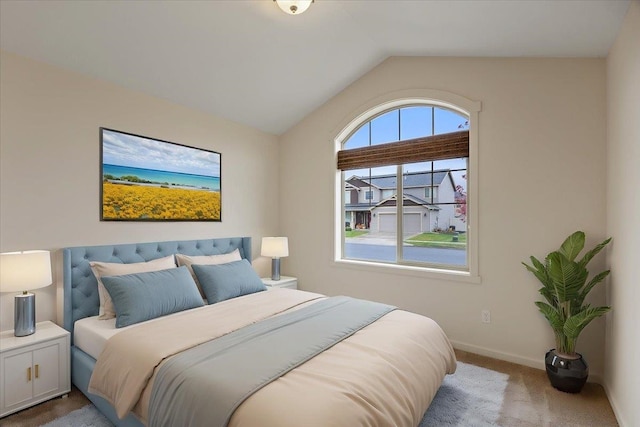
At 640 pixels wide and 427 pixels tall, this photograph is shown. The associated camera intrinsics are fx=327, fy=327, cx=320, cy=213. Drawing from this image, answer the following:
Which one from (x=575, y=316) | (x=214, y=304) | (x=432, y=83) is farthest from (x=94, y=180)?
(x=575, y=316)

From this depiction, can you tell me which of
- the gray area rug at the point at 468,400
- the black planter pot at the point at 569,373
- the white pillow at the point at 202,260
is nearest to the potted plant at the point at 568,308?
the black planter pot at the point at 569,373

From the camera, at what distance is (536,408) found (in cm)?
222

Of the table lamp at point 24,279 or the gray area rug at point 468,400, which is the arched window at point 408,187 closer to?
the gray area rug at point 468,400

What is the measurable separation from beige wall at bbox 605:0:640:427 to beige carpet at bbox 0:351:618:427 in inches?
3.8

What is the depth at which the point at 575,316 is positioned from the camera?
229cm

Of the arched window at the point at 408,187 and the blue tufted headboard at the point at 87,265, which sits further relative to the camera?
the arched window at the point at 408,187

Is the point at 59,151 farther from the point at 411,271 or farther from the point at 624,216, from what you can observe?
the point at 624,216

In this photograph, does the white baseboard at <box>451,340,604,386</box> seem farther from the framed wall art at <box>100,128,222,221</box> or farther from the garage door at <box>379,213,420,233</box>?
the framed wall art at <box>100,128,222,221</box>

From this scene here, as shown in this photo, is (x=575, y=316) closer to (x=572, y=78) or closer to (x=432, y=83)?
(x=572, y=78)

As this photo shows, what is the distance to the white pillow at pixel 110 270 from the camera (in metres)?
2.53

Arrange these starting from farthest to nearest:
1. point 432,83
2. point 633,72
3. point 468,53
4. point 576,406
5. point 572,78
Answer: point 432,83
point 468,53
point 572,78
point 576,406
point 633,72

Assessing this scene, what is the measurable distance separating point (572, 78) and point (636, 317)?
190cm

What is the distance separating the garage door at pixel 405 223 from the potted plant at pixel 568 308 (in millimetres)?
1323

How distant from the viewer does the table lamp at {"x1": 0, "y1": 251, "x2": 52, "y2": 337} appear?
84.3 inches
